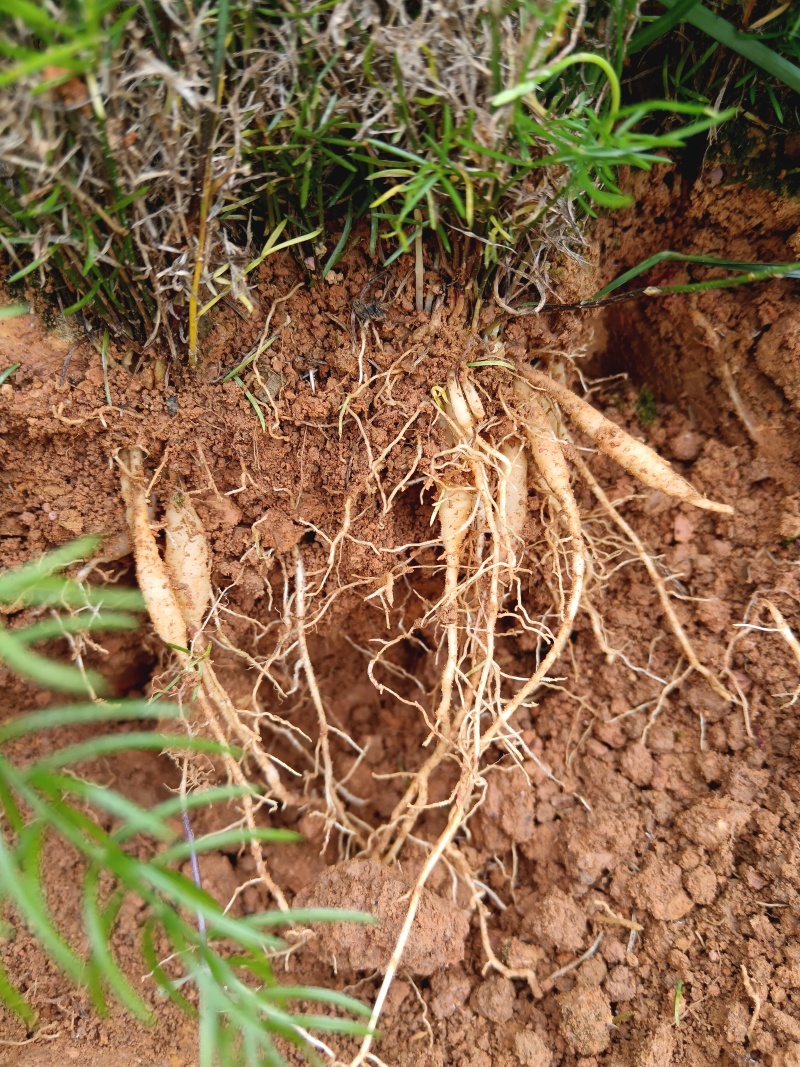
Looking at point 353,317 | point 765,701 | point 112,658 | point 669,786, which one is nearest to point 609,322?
point 353,317

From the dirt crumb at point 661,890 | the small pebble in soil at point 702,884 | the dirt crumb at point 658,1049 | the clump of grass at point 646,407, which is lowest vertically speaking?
the dirt crumb at point 658,1049

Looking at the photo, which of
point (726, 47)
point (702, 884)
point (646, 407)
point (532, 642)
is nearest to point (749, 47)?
point (726, 47)

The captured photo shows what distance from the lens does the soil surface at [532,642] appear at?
1264mm

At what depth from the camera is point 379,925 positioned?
4.38 ft

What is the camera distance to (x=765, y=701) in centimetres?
142

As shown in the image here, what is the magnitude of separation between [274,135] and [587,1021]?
1.54 m

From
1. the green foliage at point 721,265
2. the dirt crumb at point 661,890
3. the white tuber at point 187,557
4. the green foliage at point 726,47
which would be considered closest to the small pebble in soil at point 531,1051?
the dirt crumb at point 661,890

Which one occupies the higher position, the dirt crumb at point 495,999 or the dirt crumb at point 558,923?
the dirt crumb at point 558,923

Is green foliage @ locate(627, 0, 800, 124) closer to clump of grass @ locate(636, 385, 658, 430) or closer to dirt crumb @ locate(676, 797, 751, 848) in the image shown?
clump of grass @ locate(636, 385, 658, 430)

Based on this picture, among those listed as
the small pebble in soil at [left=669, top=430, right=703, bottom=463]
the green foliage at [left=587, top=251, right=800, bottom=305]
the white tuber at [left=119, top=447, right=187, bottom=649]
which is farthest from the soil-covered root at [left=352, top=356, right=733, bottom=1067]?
the white tuber at [left=119, top=447, right=187, bottom=649]

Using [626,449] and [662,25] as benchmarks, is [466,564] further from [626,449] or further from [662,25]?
[662,25]

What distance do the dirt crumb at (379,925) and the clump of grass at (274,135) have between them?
100cm

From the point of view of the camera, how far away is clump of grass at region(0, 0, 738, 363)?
0.94m

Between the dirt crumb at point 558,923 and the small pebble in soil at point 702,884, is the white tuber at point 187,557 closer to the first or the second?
the dirt crumb at point 558,923
